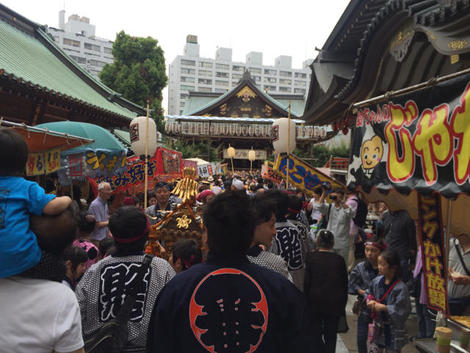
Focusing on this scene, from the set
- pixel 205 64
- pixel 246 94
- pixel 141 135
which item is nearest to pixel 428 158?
pixel 141 135

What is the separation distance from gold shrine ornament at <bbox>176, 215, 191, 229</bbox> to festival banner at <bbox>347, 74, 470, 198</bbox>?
71.2 inches

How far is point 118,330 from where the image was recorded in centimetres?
191

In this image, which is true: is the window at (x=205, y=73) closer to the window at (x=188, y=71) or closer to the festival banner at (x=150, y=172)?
the window at (x=188, y=71)

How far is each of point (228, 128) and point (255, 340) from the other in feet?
88.8

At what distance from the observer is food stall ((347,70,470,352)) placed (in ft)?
6.59

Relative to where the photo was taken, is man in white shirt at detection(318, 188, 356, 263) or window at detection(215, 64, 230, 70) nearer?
man in white shirt at detection(318, 188, 356, 263)

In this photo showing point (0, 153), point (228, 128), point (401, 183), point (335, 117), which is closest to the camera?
point (0, 153)

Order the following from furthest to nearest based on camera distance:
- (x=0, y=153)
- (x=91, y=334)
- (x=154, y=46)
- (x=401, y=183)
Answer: (x=154, y=46) → (x=401, y=183) → (x=91, y=334) → (x=0, y=153)

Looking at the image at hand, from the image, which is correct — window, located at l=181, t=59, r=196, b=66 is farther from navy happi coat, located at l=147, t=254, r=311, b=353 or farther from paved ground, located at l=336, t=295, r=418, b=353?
Result: navy happi coat, located at l=147, t=254, r=311, b=353

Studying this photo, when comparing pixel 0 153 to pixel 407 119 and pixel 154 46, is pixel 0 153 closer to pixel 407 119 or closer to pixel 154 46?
pixel 407 119

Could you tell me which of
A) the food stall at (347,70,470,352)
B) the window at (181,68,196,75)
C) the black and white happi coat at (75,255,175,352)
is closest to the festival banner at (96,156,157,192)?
the food stall at (347,70,470,352)

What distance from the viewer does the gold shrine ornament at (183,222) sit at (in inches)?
150

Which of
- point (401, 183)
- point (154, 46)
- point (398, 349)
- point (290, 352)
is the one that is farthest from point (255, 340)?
point (154, 46)

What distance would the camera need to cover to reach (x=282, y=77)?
242 ft
